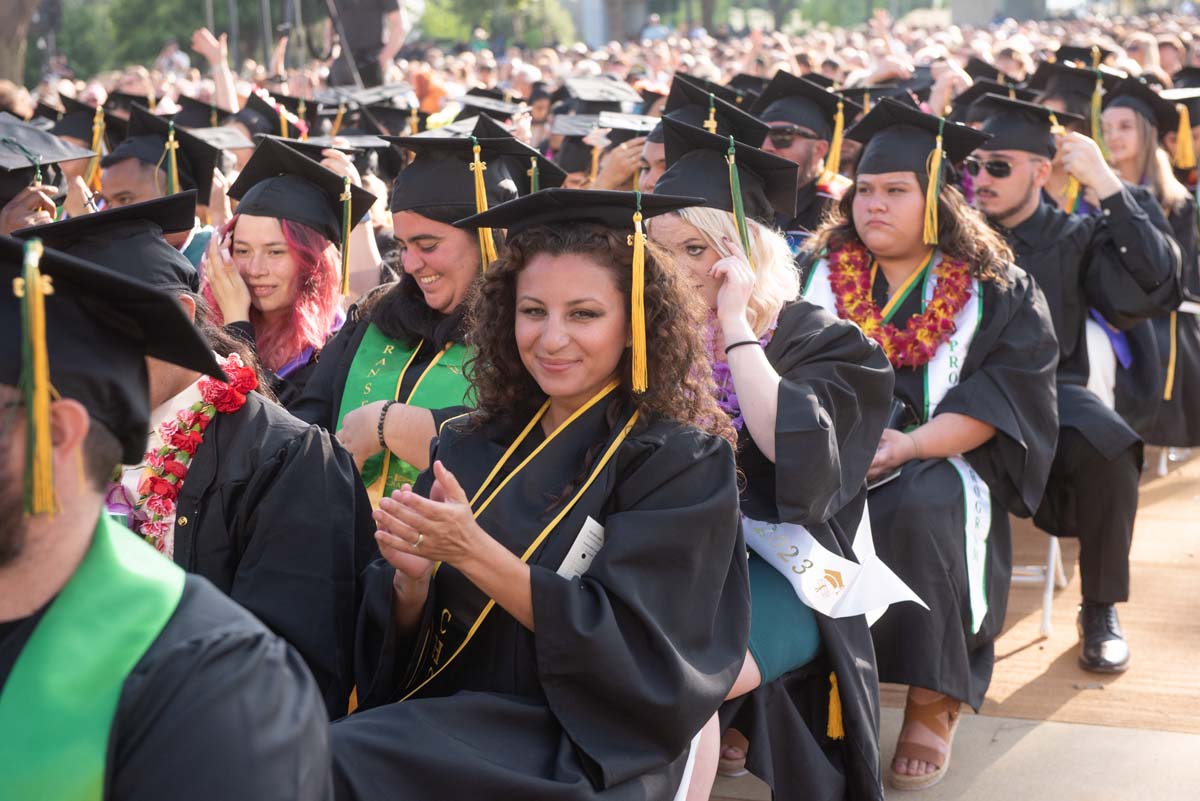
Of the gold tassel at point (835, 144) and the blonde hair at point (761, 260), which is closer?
the blonde hair at point (761, 260)

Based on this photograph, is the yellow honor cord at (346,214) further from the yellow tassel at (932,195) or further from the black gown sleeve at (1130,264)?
the black gown sleeve at (1130,264)

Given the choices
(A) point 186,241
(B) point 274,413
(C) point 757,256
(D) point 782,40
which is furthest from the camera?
(D) point 782,40

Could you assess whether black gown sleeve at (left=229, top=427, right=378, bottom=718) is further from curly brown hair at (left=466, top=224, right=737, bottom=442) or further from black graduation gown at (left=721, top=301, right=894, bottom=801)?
black graduation gown at (left=721, top=301, right=894, bottom=801)

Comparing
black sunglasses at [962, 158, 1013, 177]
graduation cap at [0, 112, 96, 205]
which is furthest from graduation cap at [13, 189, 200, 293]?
black sunglasses at [962, 158, 1013, 177]

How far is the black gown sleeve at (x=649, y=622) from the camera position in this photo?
8.79 feet

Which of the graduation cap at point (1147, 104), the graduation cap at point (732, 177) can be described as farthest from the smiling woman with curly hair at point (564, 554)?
the graduation cap at point (1147, 104)

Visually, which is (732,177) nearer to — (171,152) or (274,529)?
(274,529)

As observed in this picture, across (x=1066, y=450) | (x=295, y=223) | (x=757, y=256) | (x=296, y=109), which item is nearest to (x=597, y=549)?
(x=757, y=256)

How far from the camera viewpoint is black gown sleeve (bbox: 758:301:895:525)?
3416mm

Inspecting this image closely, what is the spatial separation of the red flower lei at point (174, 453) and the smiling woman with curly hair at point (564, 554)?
445 millimetres

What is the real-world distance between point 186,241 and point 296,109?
3503mm

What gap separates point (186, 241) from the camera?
18.1 feet

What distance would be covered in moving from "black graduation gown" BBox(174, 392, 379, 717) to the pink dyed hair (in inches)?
56.7

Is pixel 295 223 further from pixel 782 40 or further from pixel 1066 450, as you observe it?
pixel 782 40
